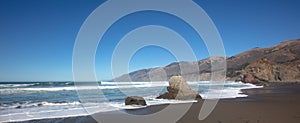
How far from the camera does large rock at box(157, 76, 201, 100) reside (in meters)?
19.4

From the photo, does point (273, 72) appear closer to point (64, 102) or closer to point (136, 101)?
point (136, 101)

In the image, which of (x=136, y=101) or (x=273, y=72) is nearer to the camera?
(x=136, y=101)

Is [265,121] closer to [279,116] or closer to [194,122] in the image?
[279,116]

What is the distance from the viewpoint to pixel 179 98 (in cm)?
1931

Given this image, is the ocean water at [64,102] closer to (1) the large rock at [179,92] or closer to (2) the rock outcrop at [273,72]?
(1) the large rock at [179,92]

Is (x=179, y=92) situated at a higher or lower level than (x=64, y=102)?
higher

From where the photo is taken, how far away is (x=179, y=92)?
19.7 metres

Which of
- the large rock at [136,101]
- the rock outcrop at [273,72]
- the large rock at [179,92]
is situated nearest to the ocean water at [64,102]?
the large rock at [136,101]

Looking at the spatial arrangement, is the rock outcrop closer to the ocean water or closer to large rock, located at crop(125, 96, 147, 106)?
the ocean water

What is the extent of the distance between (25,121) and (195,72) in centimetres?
13228

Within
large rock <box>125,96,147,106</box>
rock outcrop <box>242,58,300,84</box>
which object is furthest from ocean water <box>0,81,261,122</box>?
rock outcrop <box>242,58,300,84</box>

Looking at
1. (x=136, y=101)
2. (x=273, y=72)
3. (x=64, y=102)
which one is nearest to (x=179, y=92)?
(x=136, y=101)

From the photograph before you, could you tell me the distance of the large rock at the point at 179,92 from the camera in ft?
63.5

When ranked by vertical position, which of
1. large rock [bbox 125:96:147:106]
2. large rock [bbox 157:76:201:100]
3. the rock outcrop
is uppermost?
the rock outcrop
